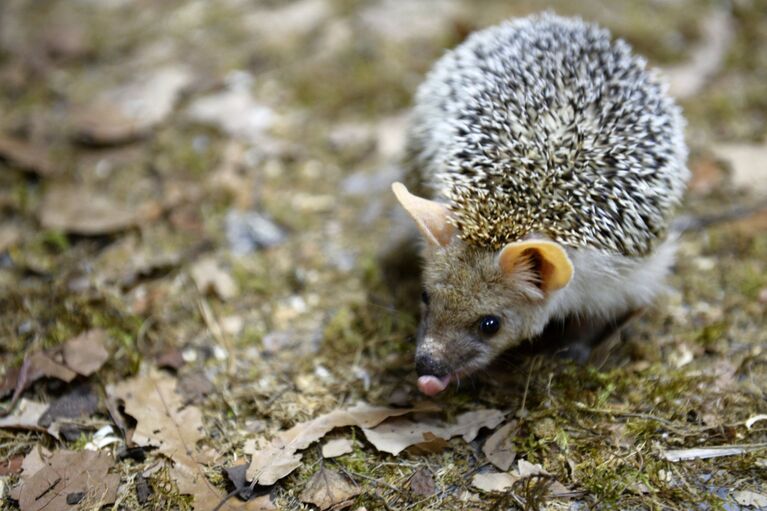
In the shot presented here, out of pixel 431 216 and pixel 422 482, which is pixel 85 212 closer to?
pixel 431 216

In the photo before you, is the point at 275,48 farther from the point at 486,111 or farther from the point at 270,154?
the point at 486,111

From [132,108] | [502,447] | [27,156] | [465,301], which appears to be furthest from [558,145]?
[27,156]

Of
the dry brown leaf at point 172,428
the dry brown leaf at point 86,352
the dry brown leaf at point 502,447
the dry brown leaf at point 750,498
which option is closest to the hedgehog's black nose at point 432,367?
the dry brown leaf at point 502,447

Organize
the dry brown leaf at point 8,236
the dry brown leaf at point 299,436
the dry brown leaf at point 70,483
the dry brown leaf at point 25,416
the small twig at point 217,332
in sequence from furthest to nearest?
1. the dry brown leaf at point 8,236
2. the small twig at point 217,332
3. the dry brown leaf at point 25,416
4. the dry brown leaf at point 299,436
5. the dry brown leaf at point 70,483

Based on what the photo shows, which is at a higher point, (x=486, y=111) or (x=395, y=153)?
(x=486, y=111)

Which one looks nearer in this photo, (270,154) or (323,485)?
(323,485)

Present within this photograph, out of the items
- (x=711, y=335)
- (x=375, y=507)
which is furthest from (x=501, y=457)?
(x=711, y=335)

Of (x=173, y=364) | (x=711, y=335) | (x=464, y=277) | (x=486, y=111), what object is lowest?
(x=173, y=364)

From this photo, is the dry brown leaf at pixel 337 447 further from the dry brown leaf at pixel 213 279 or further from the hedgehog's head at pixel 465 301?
the dry brown leaf at pixel 213 279
